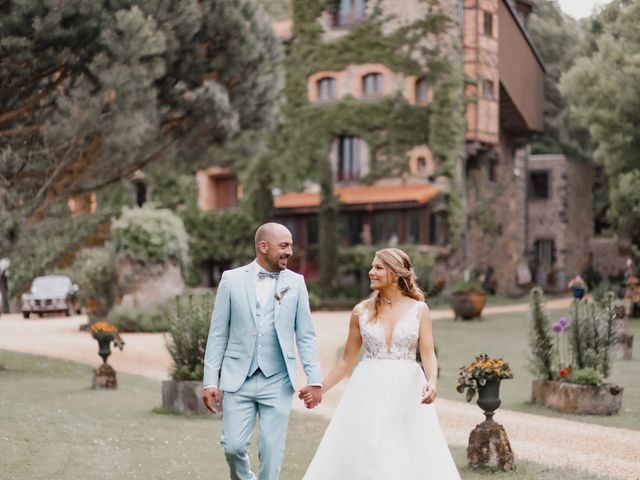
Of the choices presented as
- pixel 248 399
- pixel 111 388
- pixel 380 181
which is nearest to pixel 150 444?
pixel 248 399

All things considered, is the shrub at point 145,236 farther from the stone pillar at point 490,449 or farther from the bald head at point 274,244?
the bald head at point 274,244

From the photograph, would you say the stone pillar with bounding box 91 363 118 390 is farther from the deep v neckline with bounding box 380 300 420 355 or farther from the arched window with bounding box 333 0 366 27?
the arched window with bounding box 333 0 366 27

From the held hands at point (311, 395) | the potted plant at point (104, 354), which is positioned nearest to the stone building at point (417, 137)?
the potted plant at point (104, 354)

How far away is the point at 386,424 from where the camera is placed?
6.17 meters

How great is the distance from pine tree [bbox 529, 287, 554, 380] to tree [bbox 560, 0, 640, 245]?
13.7 m

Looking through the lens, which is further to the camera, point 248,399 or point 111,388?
point 111,388

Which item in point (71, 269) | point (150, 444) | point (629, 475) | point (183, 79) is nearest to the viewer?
point (629, 475)

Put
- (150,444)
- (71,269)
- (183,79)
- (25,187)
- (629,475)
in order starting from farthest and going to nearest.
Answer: (71,269)
(183,79)
(25,187)
(150,444)
(629,475)

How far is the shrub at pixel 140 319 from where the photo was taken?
25.8 meters

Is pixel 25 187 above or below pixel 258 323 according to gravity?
above

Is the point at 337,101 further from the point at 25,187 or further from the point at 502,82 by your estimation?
the point at 25,187

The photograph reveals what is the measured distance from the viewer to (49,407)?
11.8m

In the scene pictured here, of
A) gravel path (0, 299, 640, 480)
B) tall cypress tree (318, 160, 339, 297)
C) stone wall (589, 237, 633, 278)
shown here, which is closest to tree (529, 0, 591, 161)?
stone wall (589, 237, 633, 278)

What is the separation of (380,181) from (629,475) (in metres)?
28.8
